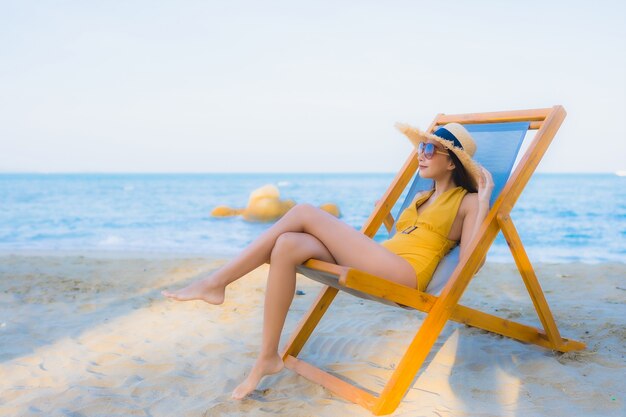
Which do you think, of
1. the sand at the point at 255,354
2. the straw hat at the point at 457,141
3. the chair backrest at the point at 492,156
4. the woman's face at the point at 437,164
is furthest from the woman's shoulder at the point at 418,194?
the sand at the point at 255,354

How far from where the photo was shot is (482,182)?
298 cm

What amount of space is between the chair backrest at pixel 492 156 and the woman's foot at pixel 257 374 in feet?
2.81

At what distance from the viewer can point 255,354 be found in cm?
347

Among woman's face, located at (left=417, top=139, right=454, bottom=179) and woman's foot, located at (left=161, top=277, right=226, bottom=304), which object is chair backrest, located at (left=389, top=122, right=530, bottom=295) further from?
woman's foot, located at (left=161, top=277, right=226, bottom=304)

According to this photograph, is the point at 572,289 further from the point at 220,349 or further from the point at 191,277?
the point at 191,277

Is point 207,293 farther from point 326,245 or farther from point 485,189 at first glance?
point 485,189

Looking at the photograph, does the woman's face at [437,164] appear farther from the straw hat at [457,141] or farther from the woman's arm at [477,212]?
the woman's arm at [477,212]

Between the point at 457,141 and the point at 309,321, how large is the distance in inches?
51.1

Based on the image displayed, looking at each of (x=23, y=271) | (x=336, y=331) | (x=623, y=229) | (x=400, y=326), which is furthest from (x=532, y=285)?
(x=623, y=229)

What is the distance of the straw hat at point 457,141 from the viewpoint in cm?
303

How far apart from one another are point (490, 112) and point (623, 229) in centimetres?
1285

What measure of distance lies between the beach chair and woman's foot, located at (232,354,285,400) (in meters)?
0.30

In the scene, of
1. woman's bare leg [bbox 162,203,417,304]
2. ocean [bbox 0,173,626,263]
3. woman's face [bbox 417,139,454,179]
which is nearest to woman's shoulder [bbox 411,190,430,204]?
woman's face [bbox 417,139,454,179]

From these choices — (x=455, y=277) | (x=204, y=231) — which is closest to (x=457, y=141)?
(x=455, y=277)
